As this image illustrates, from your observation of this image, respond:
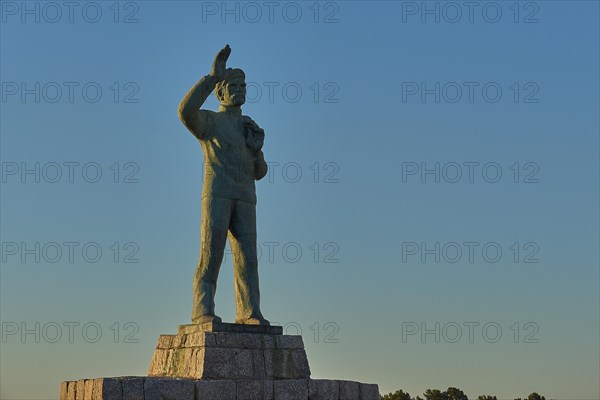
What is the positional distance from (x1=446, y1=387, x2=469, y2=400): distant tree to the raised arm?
23.1m

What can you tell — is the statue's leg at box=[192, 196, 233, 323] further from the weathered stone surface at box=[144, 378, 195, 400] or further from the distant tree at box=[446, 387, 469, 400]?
the distant tree at box=[446, 387, 469, 400]

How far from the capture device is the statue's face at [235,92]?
19.0 metres

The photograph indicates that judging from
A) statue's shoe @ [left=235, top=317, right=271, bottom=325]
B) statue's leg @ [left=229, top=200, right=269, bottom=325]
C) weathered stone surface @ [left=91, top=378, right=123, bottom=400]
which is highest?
statue's leg @ [left=229, top=200, right=269, bottom=325]

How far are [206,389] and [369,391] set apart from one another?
328 cm

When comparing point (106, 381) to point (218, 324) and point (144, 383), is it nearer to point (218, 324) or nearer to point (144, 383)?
point (144, 383)

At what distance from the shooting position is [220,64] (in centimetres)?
1861

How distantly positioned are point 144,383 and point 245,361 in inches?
74.8

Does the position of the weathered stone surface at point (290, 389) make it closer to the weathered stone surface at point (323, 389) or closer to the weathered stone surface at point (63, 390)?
the weathered stone surface at point (323, 389)

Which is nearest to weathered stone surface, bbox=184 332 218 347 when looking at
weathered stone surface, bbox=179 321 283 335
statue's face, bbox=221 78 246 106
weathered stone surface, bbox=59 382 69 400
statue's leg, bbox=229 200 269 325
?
weathered stone surface, bbox=179 321 283 335

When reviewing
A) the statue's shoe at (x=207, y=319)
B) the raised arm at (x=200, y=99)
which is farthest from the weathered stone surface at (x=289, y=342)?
the raised arm at (x=200, y=99)

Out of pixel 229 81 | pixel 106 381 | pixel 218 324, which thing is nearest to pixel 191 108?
pixel 229 81

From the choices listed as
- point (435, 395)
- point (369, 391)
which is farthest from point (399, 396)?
point (369, 391)

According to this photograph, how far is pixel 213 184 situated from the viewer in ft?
61.3

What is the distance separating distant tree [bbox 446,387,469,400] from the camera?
3919 centimetres
